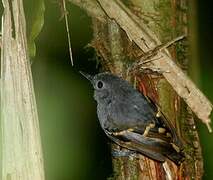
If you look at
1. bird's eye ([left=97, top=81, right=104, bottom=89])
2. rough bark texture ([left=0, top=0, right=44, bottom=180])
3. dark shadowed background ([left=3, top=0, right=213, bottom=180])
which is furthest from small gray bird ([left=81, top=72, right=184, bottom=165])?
rough bark texture ([left=0, top=0, right=44, bottom=180])

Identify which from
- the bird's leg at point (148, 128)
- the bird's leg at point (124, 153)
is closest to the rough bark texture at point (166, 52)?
the bird's leg at point (124, 153)

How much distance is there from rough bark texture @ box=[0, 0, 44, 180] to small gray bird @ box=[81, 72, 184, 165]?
0.94 metres

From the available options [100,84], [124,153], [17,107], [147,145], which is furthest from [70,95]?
[100,84]

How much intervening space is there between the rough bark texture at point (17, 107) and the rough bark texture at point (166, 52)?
640 mm

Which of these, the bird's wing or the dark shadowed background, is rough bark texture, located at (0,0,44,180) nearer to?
the dark shadowed background

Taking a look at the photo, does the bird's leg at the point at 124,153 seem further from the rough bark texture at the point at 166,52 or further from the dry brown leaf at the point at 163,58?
the dry brown leaf at the point at 163,58

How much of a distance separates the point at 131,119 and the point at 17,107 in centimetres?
124

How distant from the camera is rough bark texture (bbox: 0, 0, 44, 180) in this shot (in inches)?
62.5

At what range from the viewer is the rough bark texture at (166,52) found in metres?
2.32

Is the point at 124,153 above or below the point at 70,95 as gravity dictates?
below

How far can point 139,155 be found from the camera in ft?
8.02

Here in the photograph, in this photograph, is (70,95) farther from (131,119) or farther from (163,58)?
(131,119)

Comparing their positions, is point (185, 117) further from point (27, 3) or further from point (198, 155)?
point (27, 3)

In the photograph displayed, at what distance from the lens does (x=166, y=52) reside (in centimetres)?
237
